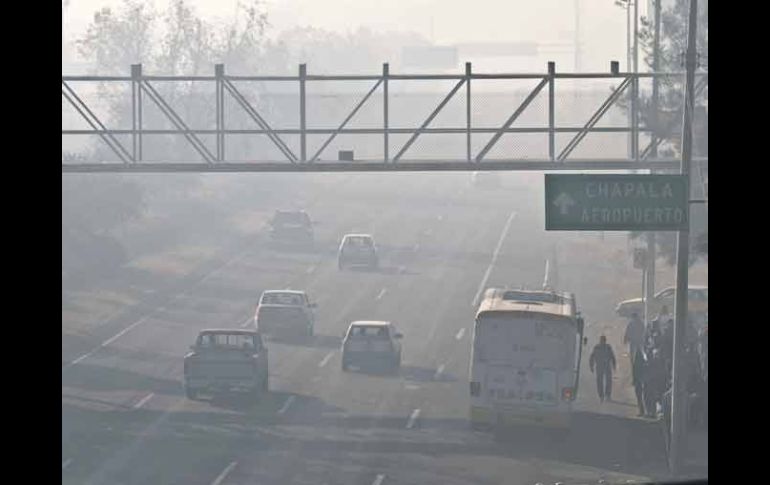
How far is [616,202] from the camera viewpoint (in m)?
25.2

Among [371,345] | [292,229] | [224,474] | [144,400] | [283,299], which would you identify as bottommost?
[224,474]

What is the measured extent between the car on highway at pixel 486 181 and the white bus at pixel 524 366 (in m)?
78.1

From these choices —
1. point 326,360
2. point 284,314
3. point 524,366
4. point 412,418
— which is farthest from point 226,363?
point 284,314

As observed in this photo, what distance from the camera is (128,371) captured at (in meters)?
41.0

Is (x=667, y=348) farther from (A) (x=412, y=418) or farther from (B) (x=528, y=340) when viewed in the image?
(A) (x=412, y=418)

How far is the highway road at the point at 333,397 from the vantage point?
2762 cm

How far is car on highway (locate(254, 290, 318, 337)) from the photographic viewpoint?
46875mm

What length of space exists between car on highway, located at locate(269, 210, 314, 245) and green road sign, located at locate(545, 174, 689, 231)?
5047cm

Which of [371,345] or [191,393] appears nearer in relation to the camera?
[191,393]

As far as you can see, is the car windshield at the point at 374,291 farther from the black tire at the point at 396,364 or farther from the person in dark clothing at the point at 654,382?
the black tire at the point at 396,364

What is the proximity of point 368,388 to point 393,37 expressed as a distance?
141 m

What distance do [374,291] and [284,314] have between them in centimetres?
1258
